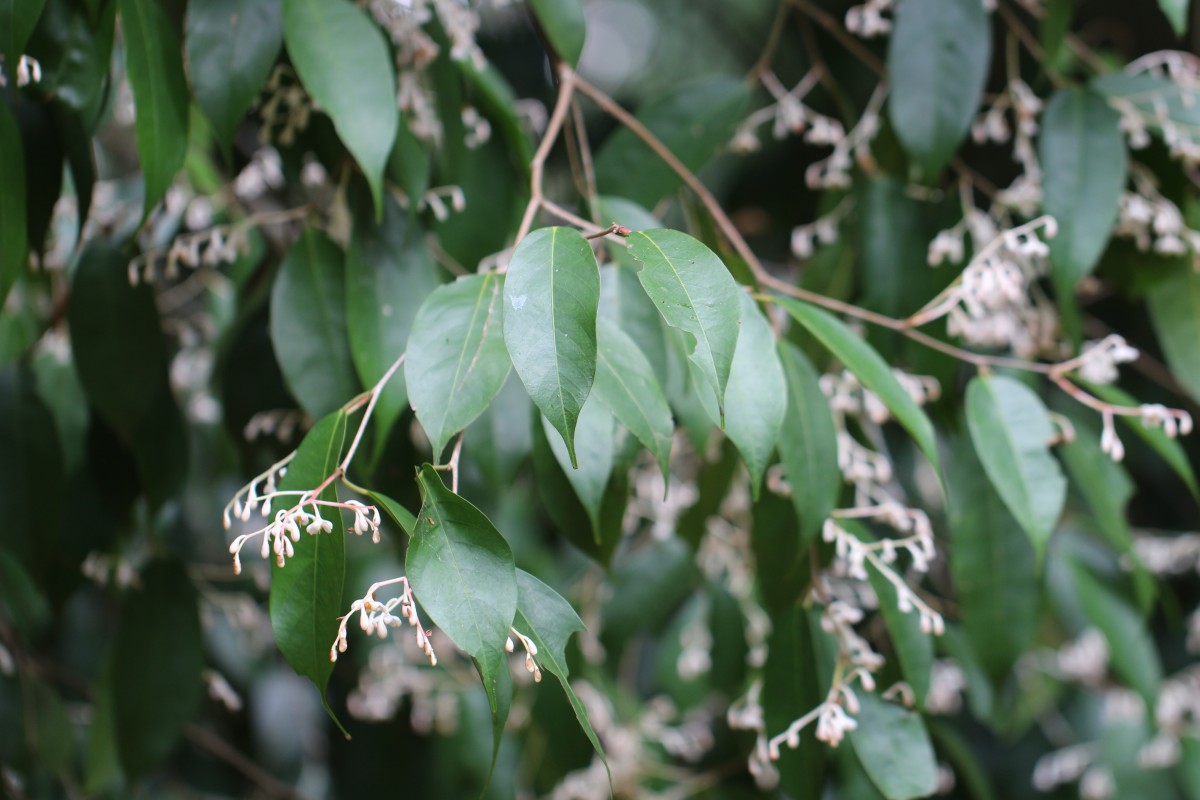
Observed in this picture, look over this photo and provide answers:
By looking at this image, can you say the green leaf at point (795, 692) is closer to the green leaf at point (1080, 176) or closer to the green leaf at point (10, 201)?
the green leaf at point (1080, 176)

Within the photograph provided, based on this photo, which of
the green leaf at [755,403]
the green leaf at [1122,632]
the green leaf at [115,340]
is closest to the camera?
the green leaf at [755,403]

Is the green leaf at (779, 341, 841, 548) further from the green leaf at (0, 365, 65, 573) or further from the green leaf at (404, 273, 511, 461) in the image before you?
the green leaf at (0, 365, 65, 573)

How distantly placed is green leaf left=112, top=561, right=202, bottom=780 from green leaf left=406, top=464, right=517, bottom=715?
0.49 meters

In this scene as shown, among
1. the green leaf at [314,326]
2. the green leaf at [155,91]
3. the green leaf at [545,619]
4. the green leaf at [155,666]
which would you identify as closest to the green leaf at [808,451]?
the green leaf at [545,619]

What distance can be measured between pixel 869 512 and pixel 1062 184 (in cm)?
34

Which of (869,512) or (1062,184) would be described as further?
(1062,184)

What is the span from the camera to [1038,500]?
649mm

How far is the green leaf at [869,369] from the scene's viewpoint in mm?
607

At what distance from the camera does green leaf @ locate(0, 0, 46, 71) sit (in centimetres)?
55

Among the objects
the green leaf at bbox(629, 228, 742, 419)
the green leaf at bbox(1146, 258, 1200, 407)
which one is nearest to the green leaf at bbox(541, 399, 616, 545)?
the green leaf at bbox(629, 228, 742, 419)

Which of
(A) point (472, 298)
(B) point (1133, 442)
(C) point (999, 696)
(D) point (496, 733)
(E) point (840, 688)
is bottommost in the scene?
(B) point (1133, 442)

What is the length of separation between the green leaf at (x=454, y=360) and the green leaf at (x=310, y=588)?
6 centimetres

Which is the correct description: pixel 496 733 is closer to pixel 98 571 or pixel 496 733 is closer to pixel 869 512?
pixel 869 512

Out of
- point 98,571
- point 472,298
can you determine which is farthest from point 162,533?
point 472,298
